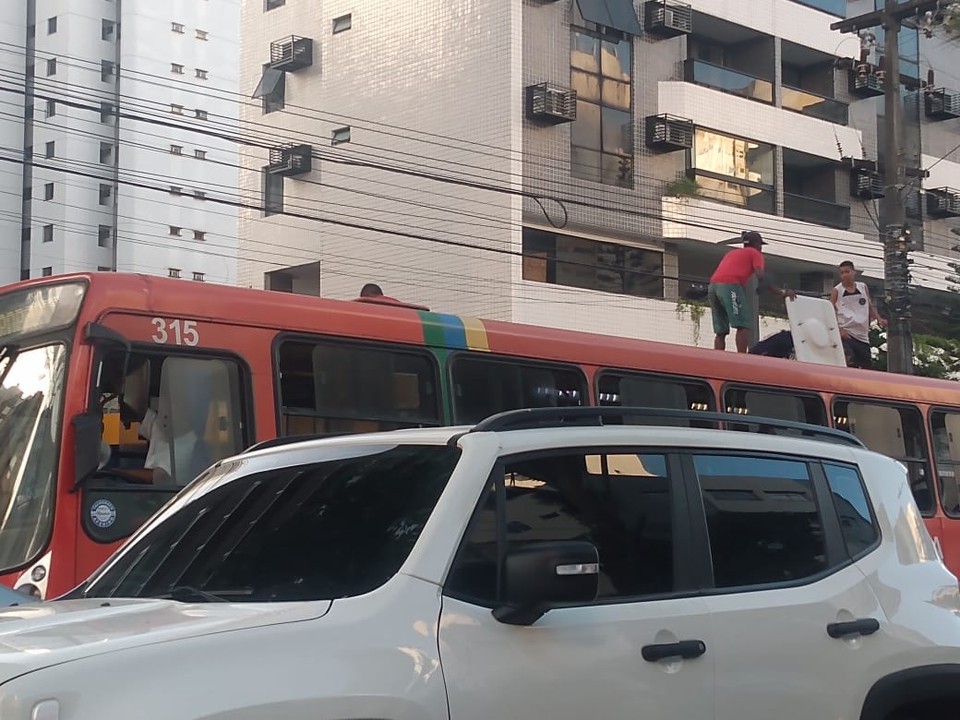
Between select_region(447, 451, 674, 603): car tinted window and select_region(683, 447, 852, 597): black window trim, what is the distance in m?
0.11

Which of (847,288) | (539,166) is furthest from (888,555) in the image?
(539,166)

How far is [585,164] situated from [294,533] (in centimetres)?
2743

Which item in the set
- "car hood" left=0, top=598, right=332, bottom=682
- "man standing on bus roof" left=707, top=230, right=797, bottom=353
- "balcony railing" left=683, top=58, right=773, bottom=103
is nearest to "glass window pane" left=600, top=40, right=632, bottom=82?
"balcony railing" left=683, top=58, right=773, bottom=103

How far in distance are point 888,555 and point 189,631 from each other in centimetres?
273

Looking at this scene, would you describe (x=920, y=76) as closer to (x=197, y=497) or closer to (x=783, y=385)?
(x=783, y=385)

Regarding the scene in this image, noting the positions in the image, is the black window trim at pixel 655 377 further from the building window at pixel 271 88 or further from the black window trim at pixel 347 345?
the building window at pixel 271 88

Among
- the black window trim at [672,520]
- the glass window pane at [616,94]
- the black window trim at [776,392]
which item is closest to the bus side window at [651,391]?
the black window trim at [776,392]

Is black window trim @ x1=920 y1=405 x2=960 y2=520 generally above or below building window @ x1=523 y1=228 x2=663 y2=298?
below

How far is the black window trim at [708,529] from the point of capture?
438 cm

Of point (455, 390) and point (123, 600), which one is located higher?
point (455, 390)

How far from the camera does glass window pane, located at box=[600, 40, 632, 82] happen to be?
3183 cm

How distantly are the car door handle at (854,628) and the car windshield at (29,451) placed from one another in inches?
194

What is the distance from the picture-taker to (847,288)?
52.3 feet

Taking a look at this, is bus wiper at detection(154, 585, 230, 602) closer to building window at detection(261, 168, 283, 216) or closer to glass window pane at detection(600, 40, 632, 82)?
glass window pane at detection(600, 40, 632, 82)
